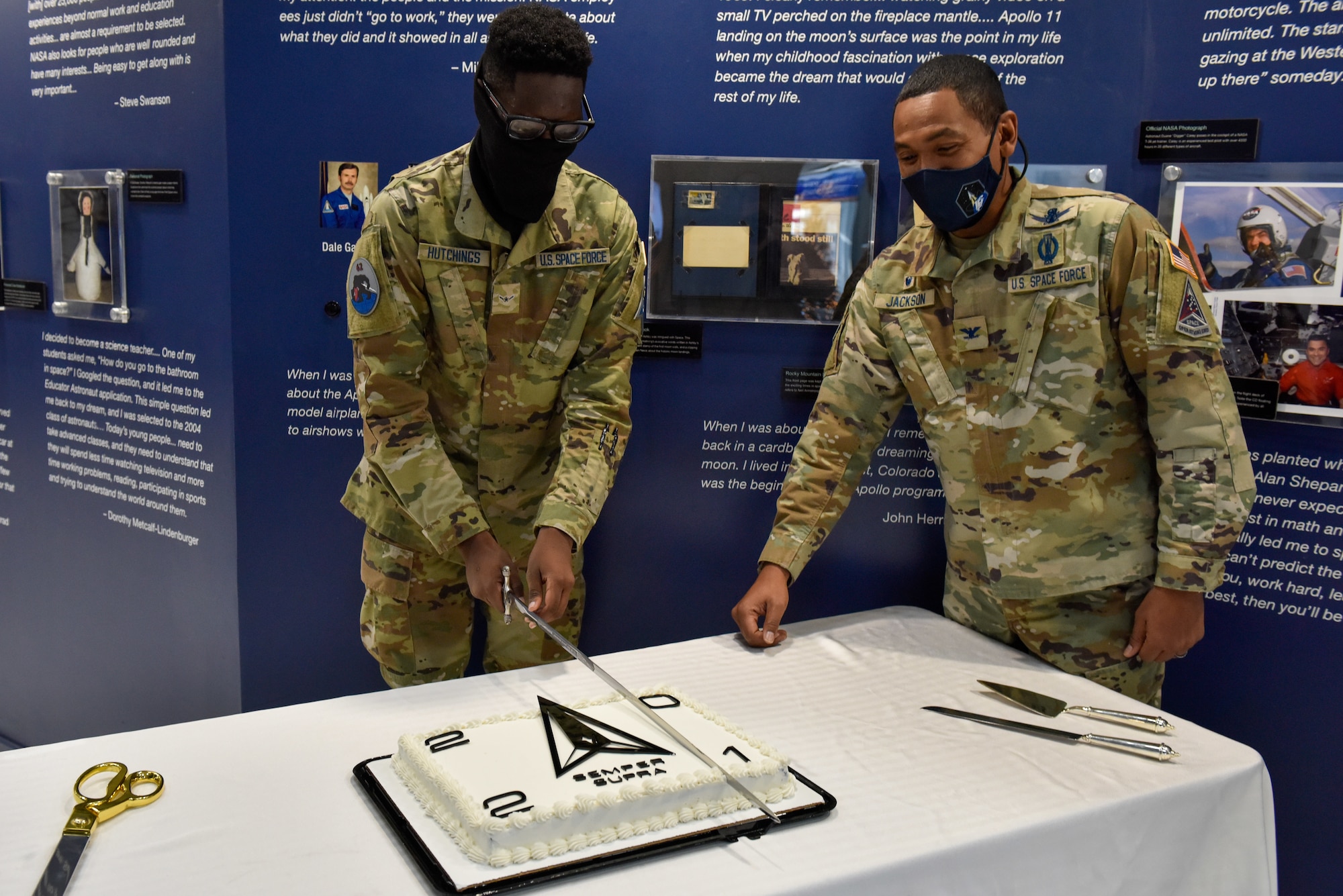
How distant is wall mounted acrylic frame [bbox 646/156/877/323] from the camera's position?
2279 millimetres

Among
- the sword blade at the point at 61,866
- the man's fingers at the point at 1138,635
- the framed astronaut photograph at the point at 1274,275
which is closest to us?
the sword blade at the point at 61,866

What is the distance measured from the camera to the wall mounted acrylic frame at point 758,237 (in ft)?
7.48

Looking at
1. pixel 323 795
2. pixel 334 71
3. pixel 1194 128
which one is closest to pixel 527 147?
pixel 334 71

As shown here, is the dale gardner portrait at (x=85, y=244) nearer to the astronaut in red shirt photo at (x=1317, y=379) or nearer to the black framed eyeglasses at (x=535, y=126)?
the black framed eyeglasses at (x=535, y=126)

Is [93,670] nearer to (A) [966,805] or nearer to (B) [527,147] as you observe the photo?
(B) [527,147]

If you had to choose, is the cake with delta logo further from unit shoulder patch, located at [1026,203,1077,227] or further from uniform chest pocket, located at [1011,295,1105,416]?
unit shoulder patch, located at [1026,203,1077,227]

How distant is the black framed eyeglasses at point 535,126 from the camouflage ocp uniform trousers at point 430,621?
2.87ft

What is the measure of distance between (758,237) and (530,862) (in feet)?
5.42

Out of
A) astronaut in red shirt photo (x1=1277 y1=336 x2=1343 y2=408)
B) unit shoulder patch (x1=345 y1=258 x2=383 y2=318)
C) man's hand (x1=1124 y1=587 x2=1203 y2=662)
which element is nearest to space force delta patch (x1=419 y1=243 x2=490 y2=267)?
unit shoulder patch (x1=345 y1=258 x2=383 y2=318)

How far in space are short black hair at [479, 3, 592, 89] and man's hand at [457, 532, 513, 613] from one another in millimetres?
818

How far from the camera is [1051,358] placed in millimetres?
1762

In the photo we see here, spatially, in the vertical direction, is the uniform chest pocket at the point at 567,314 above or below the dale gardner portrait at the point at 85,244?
below

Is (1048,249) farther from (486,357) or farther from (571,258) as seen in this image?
(486,357)

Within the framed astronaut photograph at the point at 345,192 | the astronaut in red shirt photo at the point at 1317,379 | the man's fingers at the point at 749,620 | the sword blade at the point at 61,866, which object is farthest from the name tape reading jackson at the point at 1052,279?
the sword blade at the point at 61,866
